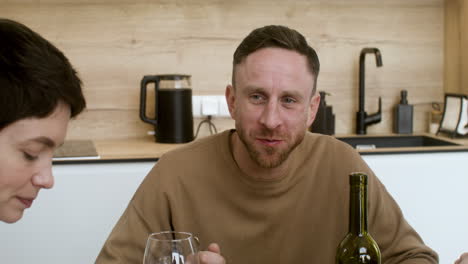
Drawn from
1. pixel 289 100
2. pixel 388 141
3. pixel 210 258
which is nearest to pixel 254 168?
pixel 289 100

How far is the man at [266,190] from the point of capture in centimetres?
139

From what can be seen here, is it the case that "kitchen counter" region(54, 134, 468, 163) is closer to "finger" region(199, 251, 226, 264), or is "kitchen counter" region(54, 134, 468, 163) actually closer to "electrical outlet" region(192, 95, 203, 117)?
"electrical outlet" region(192, 95, 203, 117)

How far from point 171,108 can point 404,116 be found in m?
1.03

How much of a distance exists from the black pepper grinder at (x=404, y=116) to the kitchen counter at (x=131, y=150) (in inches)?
7.1

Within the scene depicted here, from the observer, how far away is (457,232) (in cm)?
238

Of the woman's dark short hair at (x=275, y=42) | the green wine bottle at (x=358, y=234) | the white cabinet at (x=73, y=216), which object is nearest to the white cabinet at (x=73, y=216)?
the white cabinet at (x=73, y=216)

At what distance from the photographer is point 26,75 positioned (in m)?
0.88

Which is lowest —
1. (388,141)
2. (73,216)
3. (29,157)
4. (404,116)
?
(73,216)

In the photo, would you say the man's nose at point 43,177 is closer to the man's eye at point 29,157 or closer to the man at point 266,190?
the man's eye at point 29,157

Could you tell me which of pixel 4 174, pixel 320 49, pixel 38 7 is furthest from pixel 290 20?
pixel 4 174

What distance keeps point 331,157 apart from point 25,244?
1159 mm

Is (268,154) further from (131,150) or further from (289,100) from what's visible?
(131,150)

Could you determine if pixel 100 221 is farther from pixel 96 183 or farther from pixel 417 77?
pixel 417 77

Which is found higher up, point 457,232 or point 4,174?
point 4,174
